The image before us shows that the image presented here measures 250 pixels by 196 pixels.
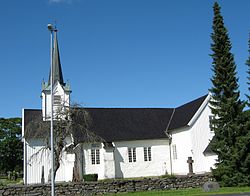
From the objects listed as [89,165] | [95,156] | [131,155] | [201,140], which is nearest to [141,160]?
[131,155]

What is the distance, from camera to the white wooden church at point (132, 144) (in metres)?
→ 38.9

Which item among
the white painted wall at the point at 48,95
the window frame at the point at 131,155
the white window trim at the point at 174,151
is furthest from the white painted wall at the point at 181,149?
the white painted wall at the point at 48,95

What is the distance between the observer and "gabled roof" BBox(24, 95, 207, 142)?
136ft

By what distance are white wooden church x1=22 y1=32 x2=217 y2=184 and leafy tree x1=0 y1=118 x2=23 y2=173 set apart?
2747 cm

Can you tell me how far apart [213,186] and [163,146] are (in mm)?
18378

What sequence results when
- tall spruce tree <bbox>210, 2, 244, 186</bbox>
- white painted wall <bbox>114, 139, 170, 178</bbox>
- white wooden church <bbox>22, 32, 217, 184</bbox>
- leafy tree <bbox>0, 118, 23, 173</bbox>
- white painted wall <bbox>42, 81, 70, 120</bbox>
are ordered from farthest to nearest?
leafy tree <bbox>0, 118, 23, 173</bbox> < white painted wall <bbox>42, 81, 70, 120</bbox> < white painted wall <bbox>114, 139, 170, 178</bbox> < white wooden church <bbox>22, 32, 217, 184</bbox> < tall spruce tree <bbox>210, 2, 244, 186</bbox>

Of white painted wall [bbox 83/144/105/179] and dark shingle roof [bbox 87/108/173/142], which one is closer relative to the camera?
white painted wall [bbox 83/144/105/179]

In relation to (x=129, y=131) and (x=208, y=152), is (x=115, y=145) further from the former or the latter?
(x=208, y=152)

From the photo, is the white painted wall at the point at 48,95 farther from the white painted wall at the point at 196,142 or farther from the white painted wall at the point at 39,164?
the white painted wall at the point at 196,142

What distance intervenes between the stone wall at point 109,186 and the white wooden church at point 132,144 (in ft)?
26.5

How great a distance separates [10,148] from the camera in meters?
68.5

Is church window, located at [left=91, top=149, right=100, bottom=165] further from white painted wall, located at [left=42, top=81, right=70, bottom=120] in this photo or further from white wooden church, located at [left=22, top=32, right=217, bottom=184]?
white painted wall, located at [left=42, top=81, right=70, bottom=120]

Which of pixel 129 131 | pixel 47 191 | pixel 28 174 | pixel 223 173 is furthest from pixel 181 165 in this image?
pixel 47 191

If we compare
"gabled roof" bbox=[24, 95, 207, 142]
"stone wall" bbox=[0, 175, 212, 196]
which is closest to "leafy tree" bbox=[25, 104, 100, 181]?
"gabled roof" bbox=[24, 95, 207, 142]
